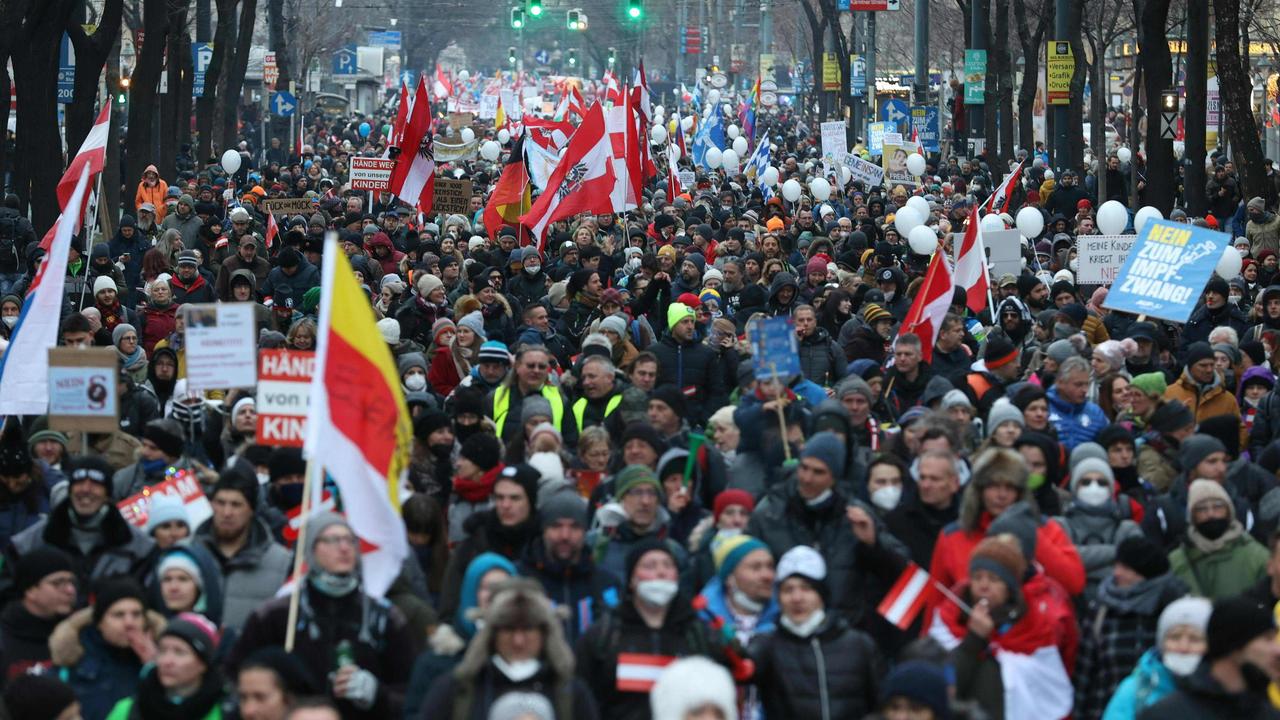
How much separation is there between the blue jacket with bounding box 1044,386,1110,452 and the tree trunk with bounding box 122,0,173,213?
21.9 m

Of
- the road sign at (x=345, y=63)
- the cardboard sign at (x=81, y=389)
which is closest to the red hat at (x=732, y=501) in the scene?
the cardboard sign at (x=81, y=389)

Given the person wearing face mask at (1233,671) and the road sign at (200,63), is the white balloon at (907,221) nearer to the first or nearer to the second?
the person wearing face mask at (1233,671)

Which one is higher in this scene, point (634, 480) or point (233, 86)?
point (233, 86)

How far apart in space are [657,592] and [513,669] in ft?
2.62

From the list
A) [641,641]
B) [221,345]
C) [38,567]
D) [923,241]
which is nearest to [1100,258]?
[923,241]

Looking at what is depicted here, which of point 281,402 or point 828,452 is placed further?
point 281,402

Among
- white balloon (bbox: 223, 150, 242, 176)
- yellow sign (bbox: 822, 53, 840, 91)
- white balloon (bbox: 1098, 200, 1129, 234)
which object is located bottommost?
white balloon (bbox: 1098, 200, 1129, 234)

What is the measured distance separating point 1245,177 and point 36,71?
43.6 feet

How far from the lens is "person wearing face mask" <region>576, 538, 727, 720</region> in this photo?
266 inches

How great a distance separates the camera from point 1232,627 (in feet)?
20.9

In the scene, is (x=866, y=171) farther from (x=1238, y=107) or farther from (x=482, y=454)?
(x=482, y=454)

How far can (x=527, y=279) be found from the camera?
1825 centimetres

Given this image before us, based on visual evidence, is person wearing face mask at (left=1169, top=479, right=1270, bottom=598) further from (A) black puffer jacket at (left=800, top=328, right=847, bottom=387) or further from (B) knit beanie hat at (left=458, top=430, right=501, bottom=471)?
(A) black puffer jacket at (left=800, top=328, right=847, bottom=387)

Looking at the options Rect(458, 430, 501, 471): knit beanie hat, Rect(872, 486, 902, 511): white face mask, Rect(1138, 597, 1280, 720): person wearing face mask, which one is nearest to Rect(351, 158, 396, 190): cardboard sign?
Rect(458, 430, 501, 471): knit beanie hat
